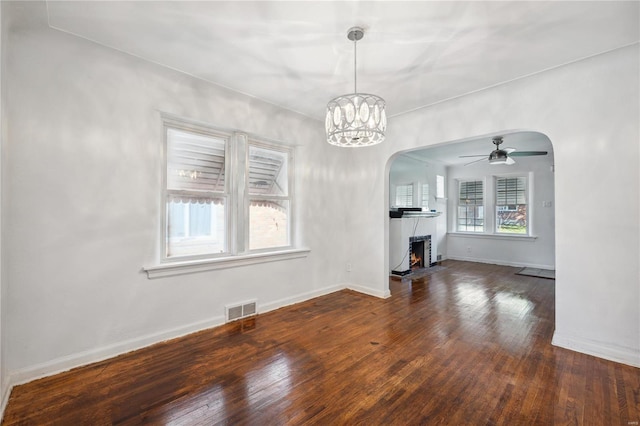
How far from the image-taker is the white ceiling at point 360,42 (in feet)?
6.52

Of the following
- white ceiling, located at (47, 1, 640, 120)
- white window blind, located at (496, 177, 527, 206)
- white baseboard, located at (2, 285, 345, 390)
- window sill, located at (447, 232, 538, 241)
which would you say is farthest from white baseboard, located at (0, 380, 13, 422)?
white window blind, located at (496, 177, 527, 206)

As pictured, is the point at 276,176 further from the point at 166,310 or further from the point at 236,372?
the point at 236,372

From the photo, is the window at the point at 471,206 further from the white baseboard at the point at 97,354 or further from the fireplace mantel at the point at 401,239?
the white baseboard at the point at 97,354

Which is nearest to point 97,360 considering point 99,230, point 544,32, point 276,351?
point 99,230

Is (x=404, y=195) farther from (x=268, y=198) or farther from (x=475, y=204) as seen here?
(x=268, y=198)

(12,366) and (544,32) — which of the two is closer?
(12,366)

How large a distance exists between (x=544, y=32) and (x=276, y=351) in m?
3.52

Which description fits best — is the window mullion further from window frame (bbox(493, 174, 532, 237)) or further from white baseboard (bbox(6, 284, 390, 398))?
window frame (bbox(493, 174, 532, 237))

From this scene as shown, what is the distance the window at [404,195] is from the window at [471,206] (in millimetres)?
1713

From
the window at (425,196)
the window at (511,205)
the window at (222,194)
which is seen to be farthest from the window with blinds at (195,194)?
the window at (511,205)

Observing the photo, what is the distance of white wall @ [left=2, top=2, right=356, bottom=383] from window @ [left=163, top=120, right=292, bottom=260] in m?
0.22

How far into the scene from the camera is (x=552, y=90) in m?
2.78

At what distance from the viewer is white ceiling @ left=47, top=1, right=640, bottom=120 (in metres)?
1.99

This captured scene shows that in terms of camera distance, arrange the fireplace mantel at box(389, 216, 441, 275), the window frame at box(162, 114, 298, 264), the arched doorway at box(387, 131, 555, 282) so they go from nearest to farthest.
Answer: the window frame at box(162, 114, 298, 264) → the fireplace mantel at box(389, 216, 441, 275) → the arched doorway at box(387, 131, 555, 282)
